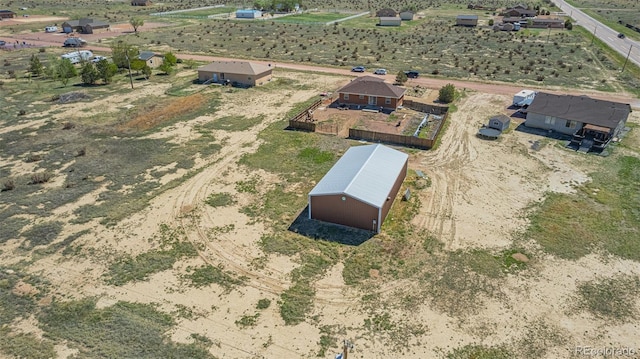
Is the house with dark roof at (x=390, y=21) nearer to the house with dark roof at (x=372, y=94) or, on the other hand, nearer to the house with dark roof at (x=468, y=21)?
the house with dark roof at (x=468, y=21)

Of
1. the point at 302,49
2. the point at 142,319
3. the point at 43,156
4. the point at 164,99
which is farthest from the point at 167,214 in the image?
the point at 302,49

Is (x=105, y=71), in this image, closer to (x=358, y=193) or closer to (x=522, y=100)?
(x=358, y=193)

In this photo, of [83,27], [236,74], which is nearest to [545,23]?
[236,74]

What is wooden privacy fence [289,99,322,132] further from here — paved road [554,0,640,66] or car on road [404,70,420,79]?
paved road [554,0,640,66]

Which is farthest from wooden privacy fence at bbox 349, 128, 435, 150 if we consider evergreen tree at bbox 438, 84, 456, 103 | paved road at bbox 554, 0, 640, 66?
paved road at bbox 554, 0, 640, 66

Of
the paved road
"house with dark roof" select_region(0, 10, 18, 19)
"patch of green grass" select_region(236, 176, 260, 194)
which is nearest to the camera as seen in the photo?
"patch of green grass" select_region(236, 176, 260, 194)

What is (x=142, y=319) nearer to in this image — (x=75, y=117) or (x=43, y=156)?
(x=43, y=156)

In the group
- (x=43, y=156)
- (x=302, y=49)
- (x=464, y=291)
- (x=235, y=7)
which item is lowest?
(x=464, y=291)
